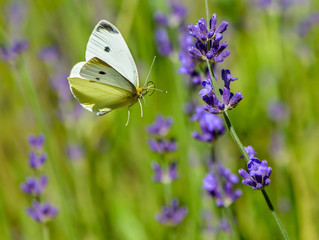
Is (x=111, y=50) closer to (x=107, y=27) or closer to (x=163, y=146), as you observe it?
(x=107, y=27)

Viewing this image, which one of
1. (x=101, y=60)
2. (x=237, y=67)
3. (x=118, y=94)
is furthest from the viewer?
(x=237, y=67)

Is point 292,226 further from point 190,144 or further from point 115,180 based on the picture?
point 115,180

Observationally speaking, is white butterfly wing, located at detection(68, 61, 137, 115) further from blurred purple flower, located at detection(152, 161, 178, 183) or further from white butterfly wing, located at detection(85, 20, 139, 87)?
blurred purple flower, located at detection(152, 161, 178, 183)

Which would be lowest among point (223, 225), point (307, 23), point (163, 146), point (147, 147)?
point (223, 225)

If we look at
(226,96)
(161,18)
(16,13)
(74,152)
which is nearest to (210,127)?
(226,96)

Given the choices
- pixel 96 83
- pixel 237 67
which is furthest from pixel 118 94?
pixel 237 67
